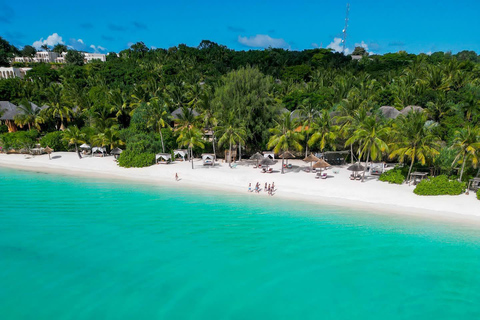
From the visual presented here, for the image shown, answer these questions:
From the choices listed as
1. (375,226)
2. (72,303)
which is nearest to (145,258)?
(72,303)

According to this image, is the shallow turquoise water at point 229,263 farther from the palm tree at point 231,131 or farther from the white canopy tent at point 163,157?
the white canopy tent at point 163,157

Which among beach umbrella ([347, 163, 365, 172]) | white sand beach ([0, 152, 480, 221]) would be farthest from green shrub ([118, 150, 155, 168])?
beach umbrella ([347, 163, 365, 172])

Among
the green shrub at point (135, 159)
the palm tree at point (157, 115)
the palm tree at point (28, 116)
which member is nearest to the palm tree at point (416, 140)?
the palm tree at point (157, 115)

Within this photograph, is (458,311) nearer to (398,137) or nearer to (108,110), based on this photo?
(398,137)

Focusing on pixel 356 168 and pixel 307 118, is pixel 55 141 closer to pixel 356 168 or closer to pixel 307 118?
pixel 307 118

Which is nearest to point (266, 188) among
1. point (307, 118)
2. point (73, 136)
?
point (307, 118)

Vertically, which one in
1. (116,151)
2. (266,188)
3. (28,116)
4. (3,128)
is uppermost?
(28,116)
